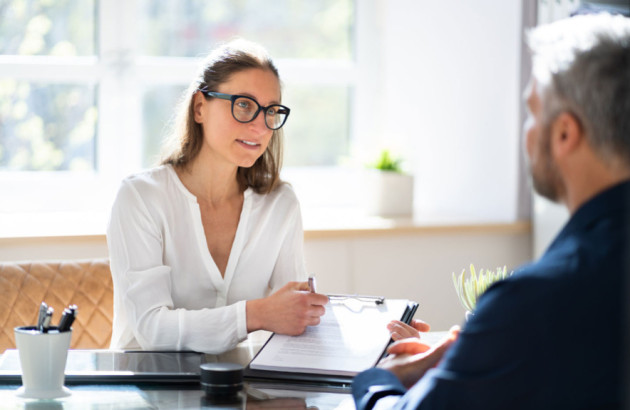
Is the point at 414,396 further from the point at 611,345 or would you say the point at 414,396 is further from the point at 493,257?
the point at 493,257

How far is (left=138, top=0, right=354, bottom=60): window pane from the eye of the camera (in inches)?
135

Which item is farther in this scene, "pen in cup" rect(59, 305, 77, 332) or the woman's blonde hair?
the woman's blonde hair

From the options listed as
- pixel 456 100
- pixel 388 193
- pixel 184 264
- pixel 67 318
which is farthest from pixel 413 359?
pixel 456 100

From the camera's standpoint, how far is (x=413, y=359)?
138 cm

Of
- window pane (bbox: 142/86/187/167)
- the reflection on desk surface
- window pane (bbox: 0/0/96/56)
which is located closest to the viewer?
the reflection on desk surface

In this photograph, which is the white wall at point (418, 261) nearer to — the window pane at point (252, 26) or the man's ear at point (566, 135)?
the window pane at point (252, 26)

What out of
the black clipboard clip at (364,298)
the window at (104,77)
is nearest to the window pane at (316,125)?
the window at (104,77)

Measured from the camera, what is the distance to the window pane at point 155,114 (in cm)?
344

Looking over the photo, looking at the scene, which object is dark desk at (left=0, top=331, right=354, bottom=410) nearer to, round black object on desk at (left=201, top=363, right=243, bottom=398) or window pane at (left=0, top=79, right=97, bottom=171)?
round black object on desk at (left=201, top=363, right=243, bottom=398)

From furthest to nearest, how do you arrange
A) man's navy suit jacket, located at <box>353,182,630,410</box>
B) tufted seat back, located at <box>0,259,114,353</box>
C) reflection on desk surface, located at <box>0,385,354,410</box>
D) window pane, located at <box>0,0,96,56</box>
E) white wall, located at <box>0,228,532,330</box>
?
window pane, located at <box>0,0,96,56</box>, white wall, located at <box>0,228,532,330</box>, tufted seat back, located at <box>0,259,114,353</box>, reflection on desk surface, located at <box>0,385,354,410</box>, man's navy suit jacket, located at <box>353,182,630,410</box>

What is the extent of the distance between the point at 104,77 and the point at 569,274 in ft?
8.84

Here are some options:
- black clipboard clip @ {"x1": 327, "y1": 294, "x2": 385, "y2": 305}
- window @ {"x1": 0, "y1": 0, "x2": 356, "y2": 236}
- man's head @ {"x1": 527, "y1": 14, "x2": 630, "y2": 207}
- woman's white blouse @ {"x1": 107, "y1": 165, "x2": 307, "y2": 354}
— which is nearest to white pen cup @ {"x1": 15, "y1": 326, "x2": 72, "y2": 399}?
woman's white blouse @ {"x1": 107, "y1": 165, "x2": 307, "y2": 354}

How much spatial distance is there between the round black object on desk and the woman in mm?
324

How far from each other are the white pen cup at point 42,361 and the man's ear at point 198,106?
877mm
